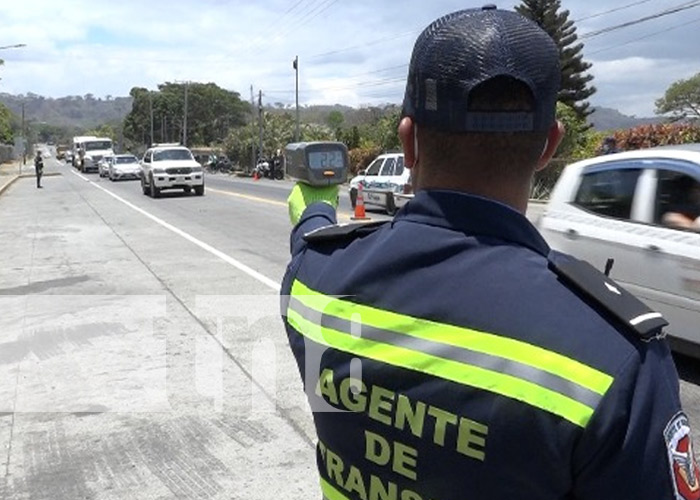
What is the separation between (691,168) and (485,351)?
5138 millimetres

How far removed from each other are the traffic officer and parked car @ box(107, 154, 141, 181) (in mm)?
42290

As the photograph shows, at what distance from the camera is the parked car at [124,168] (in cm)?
4234

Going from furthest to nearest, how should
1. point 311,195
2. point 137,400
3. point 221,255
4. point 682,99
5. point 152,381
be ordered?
point 682,99
point 221,255
point 152,381
point 137,400
point 311,195

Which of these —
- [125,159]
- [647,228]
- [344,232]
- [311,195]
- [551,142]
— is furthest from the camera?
[125,159]

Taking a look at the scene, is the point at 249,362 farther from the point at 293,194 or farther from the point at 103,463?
the point at 293,194

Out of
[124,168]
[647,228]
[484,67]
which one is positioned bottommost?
[124,168]

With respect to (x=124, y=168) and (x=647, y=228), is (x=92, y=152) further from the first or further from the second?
(x=647, y=228)

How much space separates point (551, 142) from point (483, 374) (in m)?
0.44

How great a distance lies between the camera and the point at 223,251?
12.7 m

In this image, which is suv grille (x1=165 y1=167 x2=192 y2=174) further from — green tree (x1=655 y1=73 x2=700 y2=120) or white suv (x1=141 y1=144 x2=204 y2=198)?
green tree (x1=655 y1=73 x2=700 y2=120)

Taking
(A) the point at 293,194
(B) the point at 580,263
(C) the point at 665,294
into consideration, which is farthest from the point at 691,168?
(B) the point at 580,263

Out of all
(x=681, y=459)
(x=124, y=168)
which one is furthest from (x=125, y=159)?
(x=681, y=459)

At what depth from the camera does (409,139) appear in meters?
1.38

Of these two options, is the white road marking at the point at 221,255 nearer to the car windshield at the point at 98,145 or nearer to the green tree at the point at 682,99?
the car windshield at the point at 98,145
